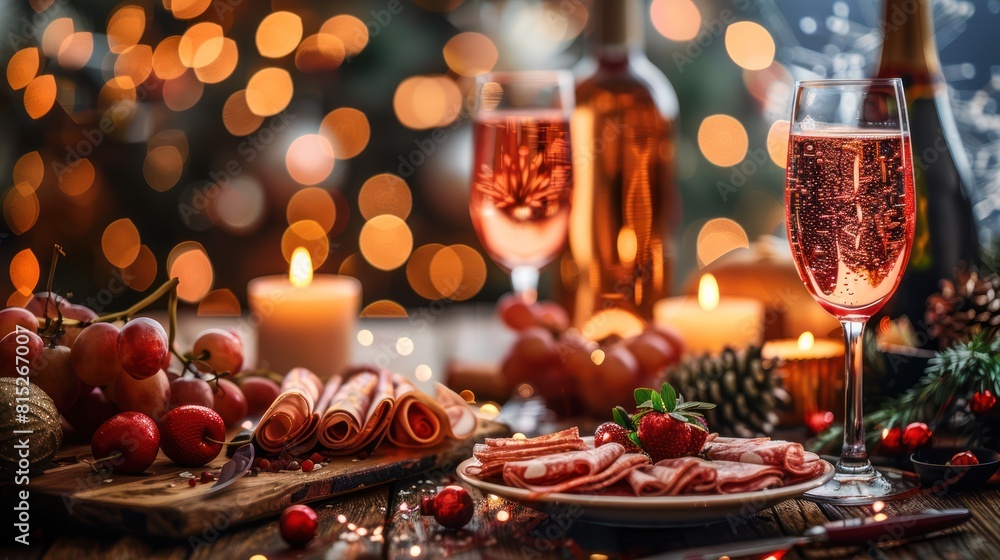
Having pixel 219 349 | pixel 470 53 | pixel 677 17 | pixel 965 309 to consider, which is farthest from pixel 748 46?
pixel 219 349

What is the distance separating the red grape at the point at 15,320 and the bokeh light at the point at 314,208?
1582 millimetres

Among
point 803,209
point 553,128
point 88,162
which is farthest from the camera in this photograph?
point 88,162

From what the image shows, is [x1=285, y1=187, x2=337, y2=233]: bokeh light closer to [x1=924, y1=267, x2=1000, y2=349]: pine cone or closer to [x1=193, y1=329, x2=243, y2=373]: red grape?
[x1=193, y1=329, x2=243, y2=373]: red grape

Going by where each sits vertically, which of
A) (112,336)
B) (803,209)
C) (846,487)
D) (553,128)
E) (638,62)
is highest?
(638,62)

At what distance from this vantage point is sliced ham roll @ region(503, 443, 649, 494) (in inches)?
33.3

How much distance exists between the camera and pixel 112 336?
1.04m

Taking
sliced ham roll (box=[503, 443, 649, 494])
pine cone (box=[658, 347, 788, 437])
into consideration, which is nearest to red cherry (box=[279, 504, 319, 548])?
sliced ham roll (box=[503, 443, 649, 494])

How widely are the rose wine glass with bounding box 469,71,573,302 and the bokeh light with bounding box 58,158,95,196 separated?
4.30ft

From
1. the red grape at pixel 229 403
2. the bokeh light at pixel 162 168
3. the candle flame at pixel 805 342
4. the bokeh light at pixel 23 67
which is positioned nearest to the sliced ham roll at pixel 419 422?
the red grape at pixel 229 403

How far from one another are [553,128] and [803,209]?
55 cm

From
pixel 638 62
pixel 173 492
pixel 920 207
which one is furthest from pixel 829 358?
pixel 173 492

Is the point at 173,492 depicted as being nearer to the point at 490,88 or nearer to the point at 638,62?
the point at 490,88

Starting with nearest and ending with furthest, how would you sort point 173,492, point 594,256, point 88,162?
point 173,492
point 594,256
point 88,162

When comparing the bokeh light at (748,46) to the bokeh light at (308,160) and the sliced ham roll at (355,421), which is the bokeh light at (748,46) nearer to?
the bokeh light at (308,160)
